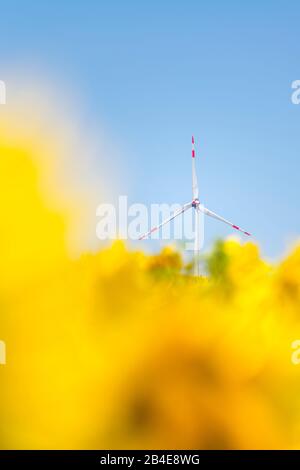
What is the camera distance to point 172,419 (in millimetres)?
2551

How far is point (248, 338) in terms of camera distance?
112 inches

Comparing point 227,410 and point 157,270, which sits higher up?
point 157,270

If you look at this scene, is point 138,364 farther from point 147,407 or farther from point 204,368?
point 204,368

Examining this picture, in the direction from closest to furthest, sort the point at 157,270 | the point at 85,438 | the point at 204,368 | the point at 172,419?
1. the point at 85,438
2. the point at 172,419
3. the point at 204,368
4. the point at 157,270
